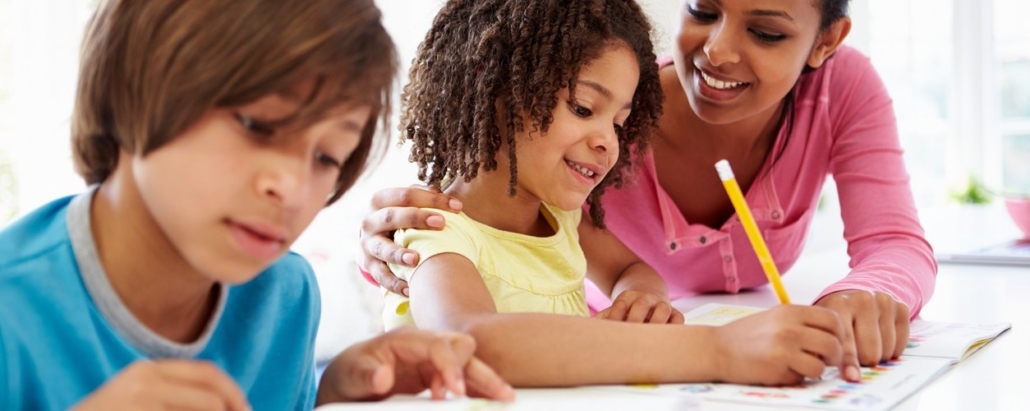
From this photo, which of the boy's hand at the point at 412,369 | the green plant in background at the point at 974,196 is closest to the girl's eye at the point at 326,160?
the boy's hand at the point at 412,369

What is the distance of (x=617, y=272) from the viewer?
1399 mm

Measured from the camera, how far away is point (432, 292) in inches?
38.6

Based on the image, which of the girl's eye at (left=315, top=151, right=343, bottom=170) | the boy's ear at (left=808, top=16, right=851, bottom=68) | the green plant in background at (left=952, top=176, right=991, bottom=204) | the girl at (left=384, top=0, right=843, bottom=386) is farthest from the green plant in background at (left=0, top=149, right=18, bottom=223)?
the green plant in background at (left=952, top=176, right=991, bottom=204)

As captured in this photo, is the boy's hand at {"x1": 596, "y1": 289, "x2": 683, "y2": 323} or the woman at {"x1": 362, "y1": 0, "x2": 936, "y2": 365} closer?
the boy's hand at {"x1": 596, "y1": 289, "x2": 683, "y2": 323}

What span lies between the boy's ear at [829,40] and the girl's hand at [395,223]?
0.63 metres

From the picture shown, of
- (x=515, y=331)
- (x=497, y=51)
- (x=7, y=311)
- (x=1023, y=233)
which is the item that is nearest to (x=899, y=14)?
(x=1023, y=233)

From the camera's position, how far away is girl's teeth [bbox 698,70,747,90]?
1.38 m

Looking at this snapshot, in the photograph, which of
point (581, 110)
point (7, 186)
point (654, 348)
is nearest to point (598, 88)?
point (581, 110)

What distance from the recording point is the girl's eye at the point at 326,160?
0.72 m

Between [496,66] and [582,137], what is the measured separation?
13 cm

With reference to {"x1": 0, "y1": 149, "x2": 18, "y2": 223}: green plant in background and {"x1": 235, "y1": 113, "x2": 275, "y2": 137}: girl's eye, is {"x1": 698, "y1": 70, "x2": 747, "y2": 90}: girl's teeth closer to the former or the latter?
{"x1": 235, "y1": 113, "x2": 275, "y2": 137}: girl's eye

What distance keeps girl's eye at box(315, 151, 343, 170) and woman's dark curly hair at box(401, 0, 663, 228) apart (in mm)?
419

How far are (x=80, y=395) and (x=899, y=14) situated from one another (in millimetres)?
4642

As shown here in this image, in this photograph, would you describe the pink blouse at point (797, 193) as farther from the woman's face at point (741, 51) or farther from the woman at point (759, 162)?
the woman's face at point (741, 51)
